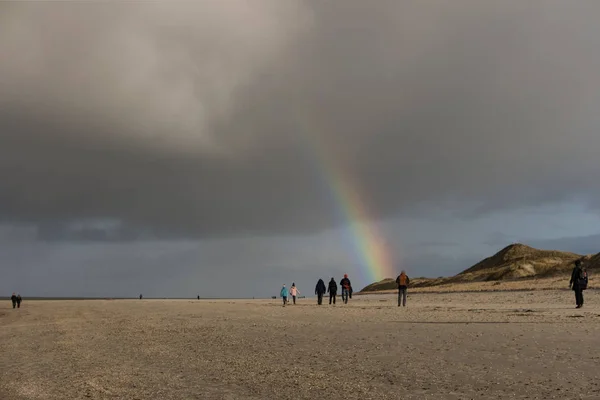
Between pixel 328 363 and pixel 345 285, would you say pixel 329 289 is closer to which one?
pixel 345 285

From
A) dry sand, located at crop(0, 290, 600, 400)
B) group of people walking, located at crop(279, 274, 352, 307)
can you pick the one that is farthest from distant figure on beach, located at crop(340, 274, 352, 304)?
dry sand, located at crop(0, 290, 600, 400)

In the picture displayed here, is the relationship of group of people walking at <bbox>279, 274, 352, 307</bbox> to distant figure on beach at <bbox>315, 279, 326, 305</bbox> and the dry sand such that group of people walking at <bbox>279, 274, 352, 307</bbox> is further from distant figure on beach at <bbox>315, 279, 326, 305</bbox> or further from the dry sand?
the dry sand

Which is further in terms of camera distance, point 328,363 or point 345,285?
point 345,285

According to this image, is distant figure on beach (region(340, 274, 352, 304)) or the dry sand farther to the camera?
distant figure on beach (region(340, 274, 352, 304))

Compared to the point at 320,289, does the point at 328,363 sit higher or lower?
lower

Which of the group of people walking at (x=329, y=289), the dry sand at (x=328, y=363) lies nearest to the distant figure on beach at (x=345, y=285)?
the group of people walking at (x=329, y=289)

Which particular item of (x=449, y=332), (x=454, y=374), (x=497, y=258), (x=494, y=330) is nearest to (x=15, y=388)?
(x=454, y=374)

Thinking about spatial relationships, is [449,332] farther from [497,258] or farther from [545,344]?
[497,258]

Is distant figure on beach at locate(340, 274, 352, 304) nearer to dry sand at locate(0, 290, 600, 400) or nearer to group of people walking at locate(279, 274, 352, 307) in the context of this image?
group of people walking at locate(279, 274, 352, 307)

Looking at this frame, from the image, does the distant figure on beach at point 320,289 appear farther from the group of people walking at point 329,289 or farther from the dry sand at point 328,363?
the dry sand at point 328,363

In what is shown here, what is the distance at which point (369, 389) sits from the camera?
1032 centimetres

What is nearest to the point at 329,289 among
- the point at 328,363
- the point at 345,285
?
the point at 345,285

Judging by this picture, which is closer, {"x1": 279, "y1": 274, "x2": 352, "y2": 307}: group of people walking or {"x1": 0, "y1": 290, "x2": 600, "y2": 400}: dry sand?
{"x1": 0, "y1": 290, "x2": 600, "y2": 400}: dry sand

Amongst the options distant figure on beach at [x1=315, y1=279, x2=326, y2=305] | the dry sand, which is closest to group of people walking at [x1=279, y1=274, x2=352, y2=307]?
distant figure on beach at [x1=315, y1=279, x2=326, y2=305]
